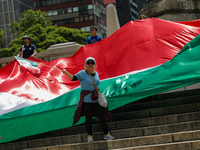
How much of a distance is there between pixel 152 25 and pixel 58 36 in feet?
110

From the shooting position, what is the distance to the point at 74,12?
7056 centimetres

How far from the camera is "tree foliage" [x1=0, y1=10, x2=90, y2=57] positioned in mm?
38562

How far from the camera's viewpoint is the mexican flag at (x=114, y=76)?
7.14 metres

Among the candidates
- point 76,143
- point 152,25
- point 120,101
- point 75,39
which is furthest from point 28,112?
point 75,39

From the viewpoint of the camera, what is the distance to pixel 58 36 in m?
42.1

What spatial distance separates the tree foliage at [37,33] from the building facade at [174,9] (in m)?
26.2

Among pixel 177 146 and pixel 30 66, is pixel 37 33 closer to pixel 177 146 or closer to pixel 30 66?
pixel 30 66

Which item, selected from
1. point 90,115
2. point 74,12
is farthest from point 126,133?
point 74,12

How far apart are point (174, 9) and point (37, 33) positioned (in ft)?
95.7

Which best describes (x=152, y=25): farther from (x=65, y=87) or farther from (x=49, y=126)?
(x=49, y=126)

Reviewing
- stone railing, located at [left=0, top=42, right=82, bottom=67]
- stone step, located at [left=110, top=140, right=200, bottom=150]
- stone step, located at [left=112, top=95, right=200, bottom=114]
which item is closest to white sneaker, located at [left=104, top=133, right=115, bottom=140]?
stone step, located at [left=110, top=140, right=200, bottom=150]

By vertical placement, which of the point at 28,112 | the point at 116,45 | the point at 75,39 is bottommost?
the point at 28,112

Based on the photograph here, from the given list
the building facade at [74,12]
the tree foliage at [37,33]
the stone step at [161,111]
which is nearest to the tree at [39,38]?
the tree foliage at [37,33]

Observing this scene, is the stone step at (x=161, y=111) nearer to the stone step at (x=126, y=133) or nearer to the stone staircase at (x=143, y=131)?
the stone staircase at (x=143, y=131)
